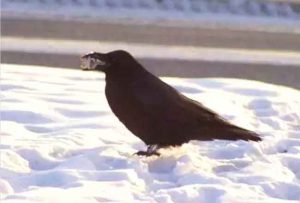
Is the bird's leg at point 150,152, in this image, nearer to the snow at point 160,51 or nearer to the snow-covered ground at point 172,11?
the snow at point 160,51

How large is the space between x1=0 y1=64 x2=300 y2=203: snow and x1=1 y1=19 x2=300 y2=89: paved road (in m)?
5.09

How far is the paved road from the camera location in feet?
38.2

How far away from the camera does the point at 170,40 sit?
44.8ft

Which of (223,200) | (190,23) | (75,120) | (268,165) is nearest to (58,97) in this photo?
(75,120)

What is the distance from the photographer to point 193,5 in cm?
1537

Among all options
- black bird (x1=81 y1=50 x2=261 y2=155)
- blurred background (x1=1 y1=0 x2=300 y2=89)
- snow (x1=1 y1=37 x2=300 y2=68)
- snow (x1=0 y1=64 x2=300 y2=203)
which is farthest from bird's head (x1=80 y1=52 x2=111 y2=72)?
snow (x1=1 y1=37 x2=300 y2=68)

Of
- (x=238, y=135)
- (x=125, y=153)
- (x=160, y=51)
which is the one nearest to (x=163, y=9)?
(x=160, y=51)

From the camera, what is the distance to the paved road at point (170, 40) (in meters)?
11.7

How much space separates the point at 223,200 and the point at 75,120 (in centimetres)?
162

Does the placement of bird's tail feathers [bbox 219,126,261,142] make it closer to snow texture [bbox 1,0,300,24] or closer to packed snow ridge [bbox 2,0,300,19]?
snow texture [bbox 1,0,300,24]

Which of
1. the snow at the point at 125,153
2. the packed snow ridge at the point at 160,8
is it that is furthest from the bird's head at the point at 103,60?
the packed snow ridge at the point at 160,8

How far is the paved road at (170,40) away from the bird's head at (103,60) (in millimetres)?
6607

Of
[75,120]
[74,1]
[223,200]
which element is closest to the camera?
[223,200]

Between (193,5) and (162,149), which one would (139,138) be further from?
(193,5)
